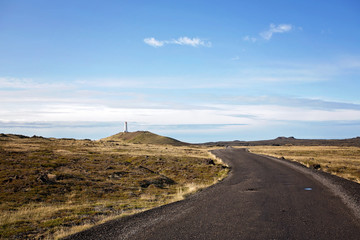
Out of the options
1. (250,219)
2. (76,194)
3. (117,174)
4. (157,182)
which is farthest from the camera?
(117,174)

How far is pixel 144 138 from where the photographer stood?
161 m

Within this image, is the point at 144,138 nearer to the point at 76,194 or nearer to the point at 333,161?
the point at 333,161

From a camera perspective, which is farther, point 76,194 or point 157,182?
point 157,182

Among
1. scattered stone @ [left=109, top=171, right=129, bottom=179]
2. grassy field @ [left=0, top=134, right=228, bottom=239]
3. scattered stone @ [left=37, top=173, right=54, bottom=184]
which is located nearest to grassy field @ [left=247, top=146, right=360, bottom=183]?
grassy field @ [left=0, top=134, right=228, bottom=239]

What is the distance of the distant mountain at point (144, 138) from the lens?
156 metres

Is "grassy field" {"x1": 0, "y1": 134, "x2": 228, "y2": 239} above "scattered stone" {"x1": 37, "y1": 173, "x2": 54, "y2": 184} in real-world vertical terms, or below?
below

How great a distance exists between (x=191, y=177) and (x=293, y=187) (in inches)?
616

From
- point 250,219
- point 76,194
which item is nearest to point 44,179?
point 76,194

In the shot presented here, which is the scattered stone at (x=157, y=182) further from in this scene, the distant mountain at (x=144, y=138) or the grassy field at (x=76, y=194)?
the distant mountain at (x=144, y=138)

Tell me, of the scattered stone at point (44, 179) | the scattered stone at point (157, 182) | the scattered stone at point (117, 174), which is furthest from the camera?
the scattered stone at point (117, 174)

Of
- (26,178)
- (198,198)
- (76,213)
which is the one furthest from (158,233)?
(26,178)

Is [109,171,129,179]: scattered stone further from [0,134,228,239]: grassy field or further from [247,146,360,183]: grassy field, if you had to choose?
[247,146,360,183]: grassy field

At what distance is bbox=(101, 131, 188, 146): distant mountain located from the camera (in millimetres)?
156125

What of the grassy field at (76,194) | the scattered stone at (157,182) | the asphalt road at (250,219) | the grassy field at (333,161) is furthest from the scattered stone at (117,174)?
the grassy field at (333,161)
